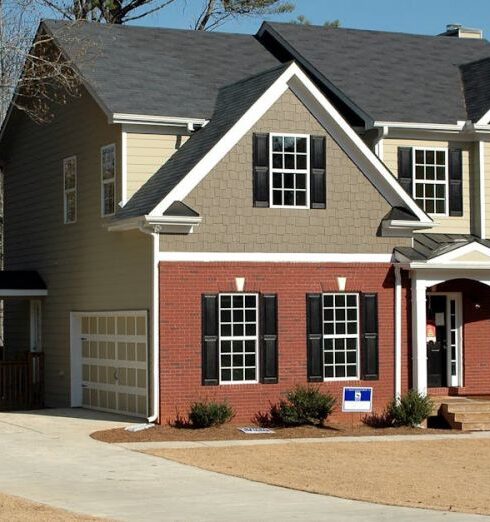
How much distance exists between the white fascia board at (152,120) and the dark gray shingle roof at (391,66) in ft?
13.2

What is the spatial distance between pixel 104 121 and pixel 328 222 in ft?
18.0

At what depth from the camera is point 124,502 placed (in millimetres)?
15445

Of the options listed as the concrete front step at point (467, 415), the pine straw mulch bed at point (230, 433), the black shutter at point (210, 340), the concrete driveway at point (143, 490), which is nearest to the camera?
the concrete driveway at point (143, 490)

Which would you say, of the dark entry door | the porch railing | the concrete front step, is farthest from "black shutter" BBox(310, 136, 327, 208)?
the porch railing

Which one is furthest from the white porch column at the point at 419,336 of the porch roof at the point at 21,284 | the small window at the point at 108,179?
the porch roof at the point at 21,284

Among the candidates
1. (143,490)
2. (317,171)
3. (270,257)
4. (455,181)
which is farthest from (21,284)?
(143,490)

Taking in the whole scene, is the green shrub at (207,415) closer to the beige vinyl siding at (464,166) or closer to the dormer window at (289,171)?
the dormer window at (289,171)

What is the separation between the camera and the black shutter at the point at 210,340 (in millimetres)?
24547

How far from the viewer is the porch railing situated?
3014 cm

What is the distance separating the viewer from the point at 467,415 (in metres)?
25.4

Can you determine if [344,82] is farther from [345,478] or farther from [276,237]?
[345,478]

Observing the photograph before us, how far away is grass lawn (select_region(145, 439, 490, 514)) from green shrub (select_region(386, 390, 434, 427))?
1.70m

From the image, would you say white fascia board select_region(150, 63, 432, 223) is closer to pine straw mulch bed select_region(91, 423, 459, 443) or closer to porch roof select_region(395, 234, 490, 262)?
porch roof select_region(395, 234, 490, 262)

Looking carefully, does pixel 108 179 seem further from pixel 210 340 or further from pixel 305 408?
pixel 305 408
